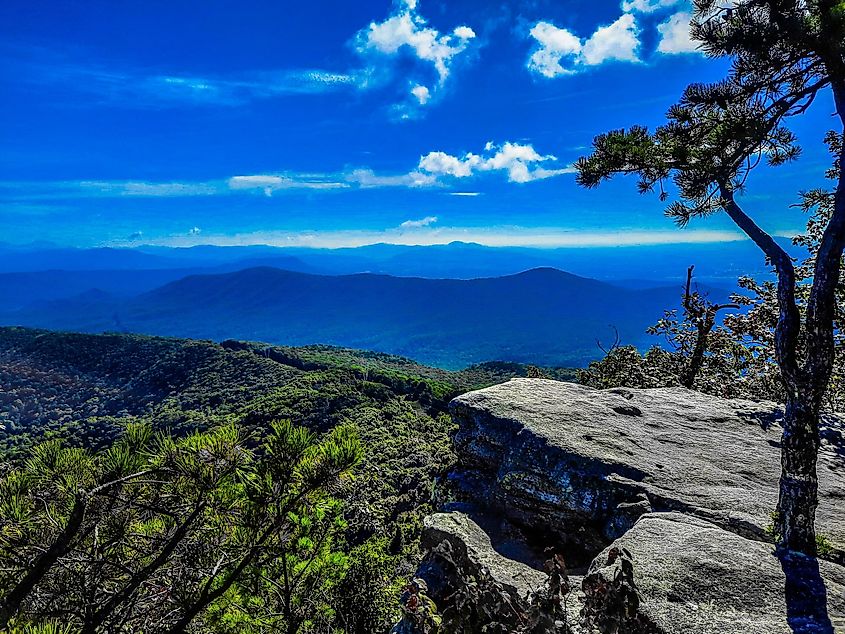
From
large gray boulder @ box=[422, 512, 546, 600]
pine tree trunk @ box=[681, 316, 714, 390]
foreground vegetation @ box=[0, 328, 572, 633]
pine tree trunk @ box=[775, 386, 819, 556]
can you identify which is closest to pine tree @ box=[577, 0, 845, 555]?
pine tree trunk @ box=[775, 386, 819, 556]

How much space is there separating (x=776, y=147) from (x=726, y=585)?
5.71 m

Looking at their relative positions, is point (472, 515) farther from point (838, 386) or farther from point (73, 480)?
point (838, 386)

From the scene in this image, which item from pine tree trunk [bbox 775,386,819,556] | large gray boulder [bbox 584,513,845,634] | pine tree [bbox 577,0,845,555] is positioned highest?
pine tree [bbox 577,0,845,555]

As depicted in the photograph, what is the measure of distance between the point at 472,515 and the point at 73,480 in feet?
16.3

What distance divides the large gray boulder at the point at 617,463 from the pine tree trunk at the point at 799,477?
41 centimetres

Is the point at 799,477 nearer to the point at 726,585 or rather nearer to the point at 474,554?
the point at 726,585

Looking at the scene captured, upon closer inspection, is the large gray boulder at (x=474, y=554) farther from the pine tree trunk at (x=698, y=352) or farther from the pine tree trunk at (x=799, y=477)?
the pine tree trunk at (x=698, y=352)

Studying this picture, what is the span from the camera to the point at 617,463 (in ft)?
19.7

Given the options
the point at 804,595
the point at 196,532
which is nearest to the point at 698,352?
the point at 804,595

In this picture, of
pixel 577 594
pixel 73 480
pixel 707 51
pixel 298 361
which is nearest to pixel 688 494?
pixel 577 594

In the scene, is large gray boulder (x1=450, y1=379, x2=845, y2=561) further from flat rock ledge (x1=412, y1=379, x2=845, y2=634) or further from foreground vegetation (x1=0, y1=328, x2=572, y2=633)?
foreground vegetation (x1=0, y1=328, x2=572, y2=633)

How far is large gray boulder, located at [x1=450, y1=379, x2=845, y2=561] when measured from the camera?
552cm

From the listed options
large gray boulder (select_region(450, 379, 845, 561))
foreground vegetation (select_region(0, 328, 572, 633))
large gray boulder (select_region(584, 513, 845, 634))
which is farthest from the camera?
large gray boulder (select_region(450, 379, 845, 561))

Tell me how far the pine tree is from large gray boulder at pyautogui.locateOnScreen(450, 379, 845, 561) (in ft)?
3.18
